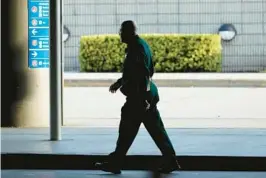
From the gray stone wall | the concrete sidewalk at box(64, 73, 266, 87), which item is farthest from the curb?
the gray stone wall

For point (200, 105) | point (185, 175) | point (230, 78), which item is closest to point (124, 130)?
point (185, 175)

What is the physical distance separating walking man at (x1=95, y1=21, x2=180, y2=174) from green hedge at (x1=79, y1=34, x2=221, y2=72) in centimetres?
1651

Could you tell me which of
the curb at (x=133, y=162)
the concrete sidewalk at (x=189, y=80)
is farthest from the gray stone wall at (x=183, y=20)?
the curb at (x=133, y=162)

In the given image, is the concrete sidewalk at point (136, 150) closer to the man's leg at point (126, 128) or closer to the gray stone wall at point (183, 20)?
the man's leg at point (126, 128)

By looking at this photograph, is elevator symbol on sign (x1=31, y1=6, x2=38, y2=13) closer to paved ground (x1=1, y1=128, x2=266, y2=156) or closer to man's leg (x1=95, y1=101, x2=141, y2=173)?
paved ground (x1=1, y1=128, x2=266, y2=156)

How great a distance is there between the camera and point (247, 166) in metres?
8.85

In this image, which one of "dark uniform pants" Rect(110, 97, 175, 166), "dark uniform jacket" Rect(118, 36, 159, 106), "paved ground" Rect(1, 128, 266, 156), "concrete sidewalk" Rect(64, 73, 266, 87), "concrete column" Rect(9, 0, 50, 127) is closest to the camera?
"dark uniform jacket" Rect(118, 36, 159, 106)

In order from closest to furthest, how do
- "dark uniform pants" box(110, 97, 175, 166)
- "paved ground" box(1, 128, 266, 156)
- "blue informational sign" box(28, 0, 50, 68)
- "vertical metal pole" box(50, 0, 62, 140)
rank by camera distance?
"dark uniform pants" box(110, 97, 175, 166) → "paved ground" box(1, 128, 266, 156) → "vertical metal pole" box(50, 0, 62, 140) → "blue informational sign" box(28, 0, 50, 68)

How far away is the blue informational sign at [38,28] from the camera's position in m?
11.6

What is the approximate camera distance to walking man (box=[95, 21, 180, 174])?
7.95 meters

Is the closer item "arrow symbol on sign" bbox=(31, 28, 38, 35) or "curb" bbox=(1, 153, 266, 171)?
"curb" bbox=(1, 153, 266, 171)

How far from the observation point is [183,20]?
25.7 metres

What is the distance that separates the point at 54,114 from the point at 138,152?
1612 mm

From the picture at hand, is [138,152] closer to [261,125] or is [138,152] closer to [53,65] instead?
[53,65]
